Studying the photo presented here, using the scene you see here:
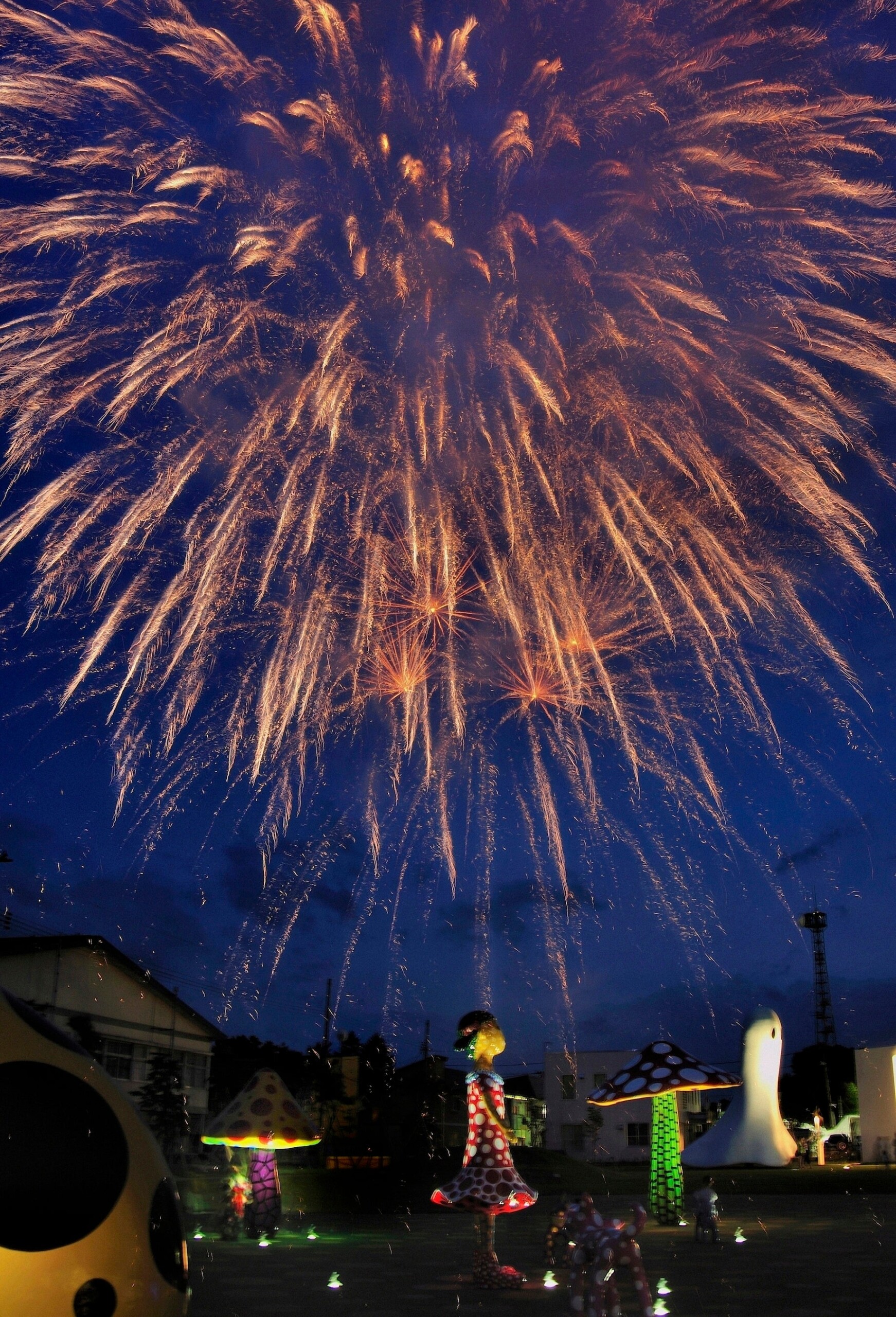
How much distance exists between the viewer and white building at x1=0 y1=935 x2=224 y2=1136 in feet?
140

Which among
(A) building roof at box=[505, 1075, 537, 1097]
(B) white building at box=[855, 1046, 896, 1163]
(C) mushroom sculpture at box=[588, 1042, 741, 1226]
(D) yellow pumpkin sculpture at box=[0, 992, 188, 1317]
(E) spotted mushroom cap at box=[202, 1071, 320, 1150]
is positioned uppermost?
(D) yellow pumpkin sculpture at box=[0, 992, 188, 1317]

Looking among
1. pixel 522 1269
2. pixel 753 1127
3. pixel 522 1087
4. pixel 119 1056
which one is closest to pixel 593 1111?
pixel 522 1087

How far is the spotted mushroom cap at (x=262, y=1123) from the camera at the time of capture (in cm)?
1819

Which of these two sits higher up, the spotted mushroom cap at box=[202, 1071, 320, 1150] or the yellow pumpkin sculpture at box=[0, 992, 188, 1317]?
the yellow pumpkin sculpture at box=[0, 992, 188, 1317]

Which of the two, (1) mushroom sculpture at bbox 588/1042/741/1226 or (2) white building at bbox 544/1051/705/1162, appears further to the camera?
(2) white building at bbox 544/1051/705/1162

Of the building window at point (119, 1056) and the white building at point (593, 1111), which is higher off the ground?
the building window at point (119, 1056)

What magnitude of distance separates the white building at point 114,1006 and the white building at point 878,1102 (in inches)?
1261

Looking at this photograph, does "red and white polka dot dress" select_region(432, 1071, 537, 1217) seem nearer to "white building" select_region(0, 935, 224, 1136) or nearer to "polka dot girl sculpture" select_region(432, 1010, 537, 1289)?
"polka dot girl sculpture" select_region(432, 1010, 537, 1289)

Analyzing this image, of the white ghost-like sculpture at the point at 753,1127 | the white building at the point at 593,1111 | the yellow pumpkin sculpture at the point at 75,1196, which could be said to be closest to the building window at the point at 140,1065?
the white ghost-like sculpture at the point at 753,1127

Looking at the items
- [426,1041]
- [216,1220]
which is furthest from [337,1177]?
[426,1041]

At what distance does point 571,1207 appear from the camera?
32.5 feet

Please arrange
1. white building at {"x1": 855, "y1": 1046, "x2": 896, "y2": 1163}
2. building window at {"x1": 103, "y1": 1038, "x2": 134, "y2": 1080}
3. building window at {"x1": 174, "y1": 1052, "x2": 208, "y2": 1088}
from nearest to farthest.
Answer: building window at {"x1": 103, "y1": 1038, "x2": 134, "y2": 1080}
white building at {"x1": 855, "y1": 1046, "x2": 896, "y2": 1163}
building window at {"x1": 174, "y1": 1052, "x2": 208, "y2": 1088}

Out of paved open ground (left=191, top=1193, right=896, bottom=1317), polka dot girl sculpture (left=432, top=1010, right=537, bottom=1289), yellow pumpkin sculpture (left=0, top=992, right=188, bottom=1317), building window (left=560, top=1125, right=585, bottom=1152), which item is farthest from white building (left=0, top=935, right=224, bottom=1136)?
yellow pumpkin sculpture (left=0, top=992, right=188, bottom=1317)

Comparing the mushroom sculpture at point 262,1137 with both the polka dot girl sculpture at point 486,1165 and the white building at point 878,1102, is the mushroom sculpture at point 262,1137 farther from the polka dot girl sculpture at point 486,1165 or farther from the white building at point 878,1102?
the white building at point 878,1102
